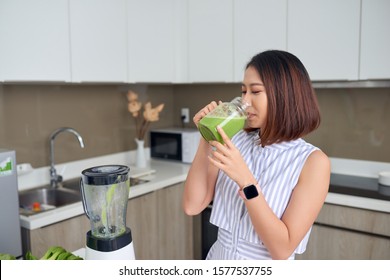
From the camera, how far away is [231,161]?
953mm

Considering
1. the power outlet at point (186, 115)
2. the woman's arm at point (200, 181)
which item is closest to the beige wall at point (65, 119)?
the power outlet at point (186, 115)

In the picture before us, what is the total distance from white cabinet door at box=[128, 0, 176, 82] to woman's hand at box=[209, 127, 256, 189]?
1619 millimetres

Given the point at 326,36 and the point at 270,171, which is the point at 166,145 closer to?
the point at 326,36

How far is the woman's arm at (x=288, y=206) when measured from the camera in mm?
952

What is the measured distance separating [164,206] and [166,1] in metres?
1.46

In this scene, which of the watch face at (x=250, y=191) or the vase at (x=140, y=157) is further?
the vase at (x=140, y=157)

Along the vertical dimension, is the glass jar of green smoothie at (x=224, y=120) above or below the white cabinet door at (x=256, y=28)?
below

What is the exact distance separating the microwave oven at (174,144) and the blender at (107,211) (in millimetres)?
1733

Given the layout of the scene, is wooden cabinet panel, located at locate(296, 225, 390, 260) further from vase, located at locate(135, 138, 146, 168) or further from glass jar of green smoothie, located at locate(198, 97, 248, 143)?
glass jar of green smoothie, located at locate(198, 97, 248, 143)

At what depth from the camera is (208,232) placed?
2654 mm

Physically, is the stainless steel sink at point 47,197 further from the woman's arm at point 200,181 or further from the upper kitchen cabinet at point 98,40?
the woman's arm at point 200,181

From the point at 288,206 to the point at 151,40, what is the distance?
1.90 meters
